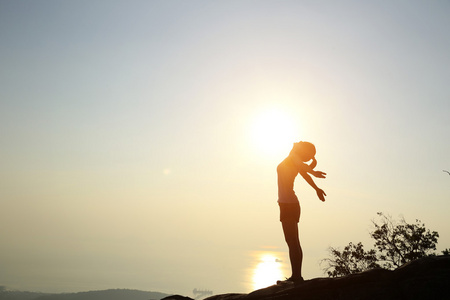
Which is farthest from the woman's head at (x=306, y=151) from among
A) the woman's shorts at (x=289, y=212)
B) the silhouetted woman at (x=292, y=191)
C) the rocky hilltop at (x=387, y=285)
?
the rocky hilltop at (x=387, y=285)

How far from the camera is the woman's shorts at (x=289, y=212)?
605 centimetres

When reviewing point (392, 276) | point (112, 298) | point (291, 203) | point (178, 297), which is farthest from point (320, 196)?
point (112, 298)

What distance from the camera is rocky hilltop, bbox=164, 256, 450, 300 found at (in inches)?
177

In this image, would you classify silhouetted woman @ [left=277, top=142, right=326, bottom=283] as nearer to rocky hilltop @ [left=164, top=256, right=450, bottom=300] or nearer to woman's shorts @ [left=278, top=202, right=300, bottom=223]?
woman's shorts @ [left=278, top=202, right=300, bottom=223]

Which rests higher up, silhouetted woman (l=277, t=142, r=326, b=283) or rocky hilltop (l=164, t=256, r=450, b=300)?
silhouetted woman (l=277, t=142, r=326, b=283)

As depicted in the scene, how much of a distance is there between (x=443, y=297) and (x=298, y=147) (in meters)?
3.42

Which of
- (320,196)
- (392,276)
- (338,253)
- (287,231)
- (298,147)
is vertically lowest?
(392,276)

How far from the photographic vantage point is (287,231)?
6.00 metres

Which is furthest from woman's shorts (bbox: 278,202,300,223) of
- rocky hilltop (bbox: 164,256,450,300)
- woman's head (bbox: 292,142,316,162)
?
rocky hilltop (bbox: 164,256,450,300)

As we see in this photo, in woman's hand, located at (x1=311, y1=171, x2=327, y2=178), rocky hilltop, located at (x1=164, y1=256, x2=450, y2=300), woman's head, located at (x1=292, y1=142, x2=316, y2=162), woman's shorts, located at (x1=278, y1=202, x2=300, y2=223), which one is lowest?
rocky hilltop, located at (x1=164, y1=256, x2=450, y2=300)

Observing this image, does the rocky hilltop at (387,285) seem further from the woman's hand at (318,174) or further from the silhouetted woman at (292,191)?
the woman's hand at (318,174)

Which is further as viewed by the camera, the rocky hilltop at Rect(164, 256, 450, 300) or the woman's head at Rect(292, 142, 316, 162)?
the woman's head at Rect(292, 142, 316, 162)

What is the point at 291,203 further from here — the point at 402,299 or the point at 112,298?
the point at 112,298

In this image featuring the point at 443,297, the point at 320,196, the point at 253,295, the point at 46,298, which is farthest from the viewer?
the point at 46,298
